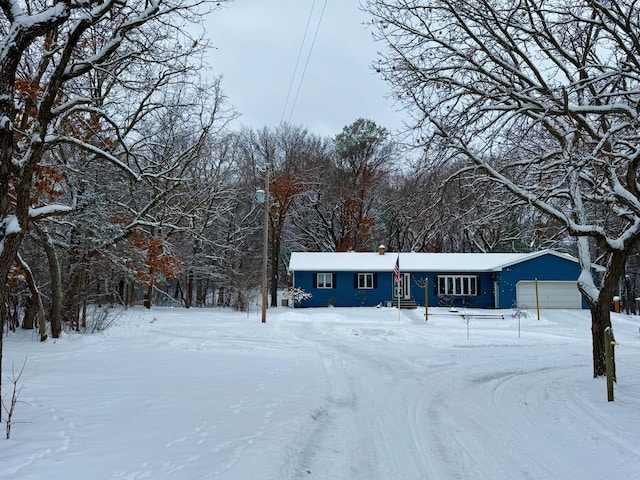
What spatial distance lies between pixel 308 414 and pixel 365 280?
31.1m

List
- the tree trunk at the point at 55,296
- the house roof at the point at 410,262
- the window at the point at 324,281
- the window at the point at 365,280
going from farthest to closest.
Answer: the window at the point at 365,280 → the window at the point at 324,281 → the house roof at the point at 410,262 → the tree trunk at the point at 55,296

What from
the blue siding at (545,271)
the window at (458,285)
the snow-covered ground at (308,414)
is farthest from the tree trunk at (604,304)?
the window at (458,285)

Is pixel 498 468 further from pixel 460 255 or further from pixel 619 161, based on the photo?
pixel 460 255

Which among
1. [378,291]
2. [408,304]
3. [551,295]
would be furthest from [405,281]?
[551,295]

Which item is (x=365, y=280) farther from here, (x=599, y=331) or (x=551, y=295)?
(x=599, y=331)

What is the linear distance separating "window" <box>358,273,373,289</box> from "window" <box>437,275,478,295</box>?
16.3ft

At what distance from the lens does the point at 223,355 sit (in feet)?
43.5

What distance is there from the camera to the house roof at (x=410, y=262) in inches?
1458

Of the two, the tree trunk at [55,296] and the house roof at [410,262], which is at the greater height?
the house roof at [410,262]

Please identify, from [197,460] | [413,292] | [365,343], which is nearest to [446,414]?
[197,460]

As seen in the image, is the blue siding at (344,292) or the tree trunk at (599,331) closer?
the tree trunk at (599,331)

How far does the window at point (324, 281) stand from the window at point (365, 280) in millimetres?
2113

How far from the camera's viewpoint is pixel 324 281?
37.9 m

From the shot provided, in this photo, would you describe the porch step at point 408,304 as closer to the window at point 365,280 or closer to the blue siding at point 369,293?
the blue siding at point 369,293
